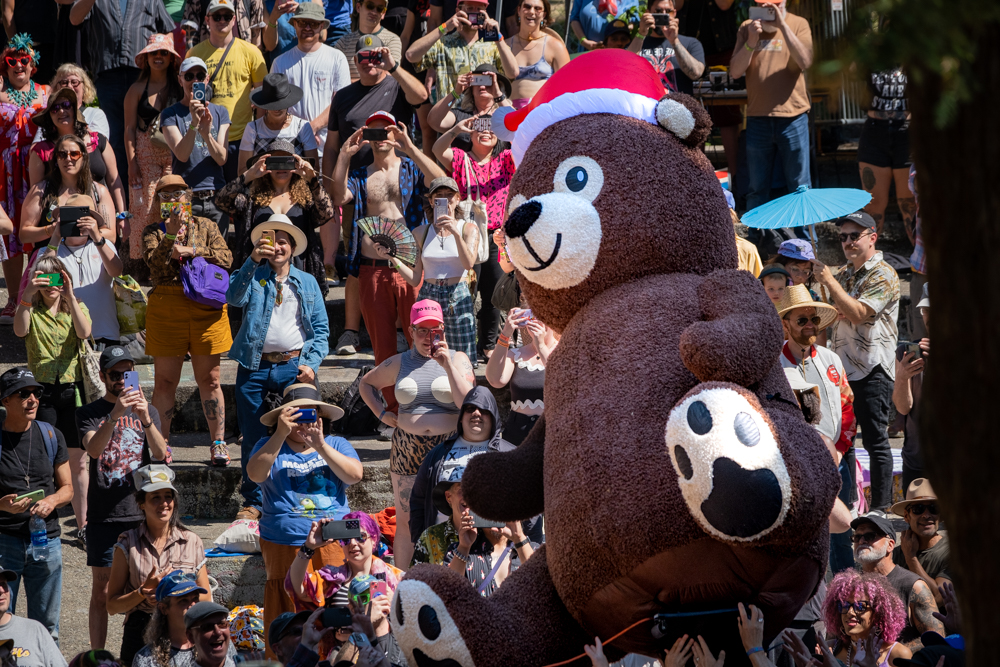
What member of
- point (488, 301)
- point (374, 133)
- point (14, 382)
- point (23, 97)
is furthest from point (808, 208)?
point (23, 97)

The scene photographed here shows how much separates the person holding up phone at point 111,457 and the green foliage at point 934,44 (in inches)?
198

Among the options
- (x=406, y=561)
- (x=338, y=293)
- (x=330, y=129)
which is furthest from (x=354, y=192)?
(x=406, y=561)

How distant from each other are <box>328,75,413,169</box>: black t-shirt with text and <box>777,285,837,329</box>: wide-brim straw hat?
10.4 ft

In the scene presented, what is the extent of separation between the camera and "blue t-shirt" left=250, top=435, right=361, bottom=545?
550 centimetres

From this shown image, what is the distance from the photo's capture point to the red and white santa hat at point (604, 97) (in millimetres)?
3398

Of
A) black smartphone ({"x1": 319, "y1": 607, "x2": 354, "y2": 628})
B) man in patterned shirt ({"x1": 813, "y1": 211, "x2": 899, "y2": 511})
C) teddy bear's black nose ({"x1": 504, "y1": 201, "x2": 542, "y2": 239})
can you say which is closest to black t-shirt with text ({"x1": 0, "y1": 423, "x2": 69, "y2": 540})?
black smartphone ({"x1": 319, "y1": 607, "x2": 354, "y2": 628})

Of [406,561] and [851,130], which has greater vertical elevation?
[851,130]

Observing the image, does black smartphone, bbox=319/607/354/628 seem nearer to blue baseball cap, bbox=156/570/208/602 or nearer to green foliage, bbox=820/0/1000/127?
blue baseball cap, bbox=156/570/208/602

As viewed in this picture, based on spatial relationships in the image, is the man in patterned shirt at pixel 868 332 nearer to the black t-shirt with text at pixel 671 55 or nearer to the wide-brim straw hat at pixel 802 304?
the wide-brim straw hat at pixel 802 304

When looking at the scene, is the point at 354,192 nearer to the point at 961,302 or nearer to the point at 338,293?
the point at 338,293

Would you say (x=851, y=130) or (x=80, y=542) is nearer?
(x=80, y=542)

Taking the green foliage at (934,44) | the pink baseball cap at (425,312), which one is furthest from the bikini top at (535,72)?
the green foliage at (934,44)

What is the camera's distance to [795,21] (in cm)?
809

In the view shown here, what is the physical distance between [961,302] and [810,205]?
5484 mm
